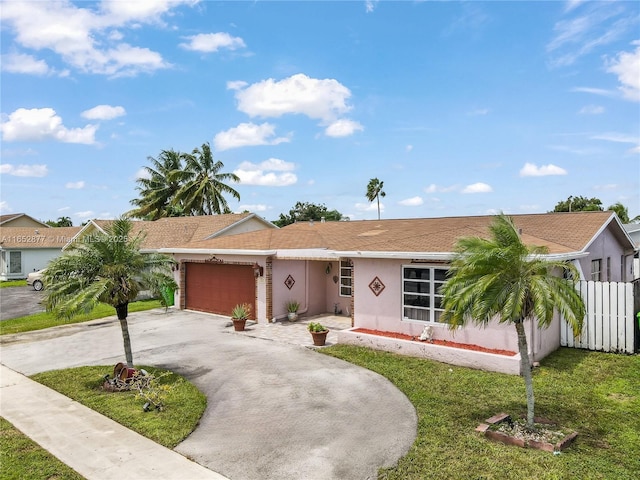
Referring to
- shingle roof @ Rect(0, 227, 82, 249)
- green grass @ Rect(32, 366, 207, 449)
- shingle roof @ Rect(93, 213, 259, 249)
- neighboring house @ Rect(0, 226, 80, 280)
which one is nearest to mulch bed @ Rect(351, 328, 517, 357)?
green grass @ Rect(32, 366, 207, 449)

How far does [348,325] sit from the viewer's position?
16219mm

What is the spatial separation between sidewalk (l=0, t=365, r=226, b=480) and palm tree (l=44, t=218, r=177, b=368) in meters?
1.89

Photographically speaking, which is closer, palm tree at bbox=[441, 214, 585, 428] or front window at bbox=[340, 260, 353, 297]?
palm tree at bbox=[441, 214, 585, 428]

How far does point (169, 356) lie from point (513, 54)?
574 inches

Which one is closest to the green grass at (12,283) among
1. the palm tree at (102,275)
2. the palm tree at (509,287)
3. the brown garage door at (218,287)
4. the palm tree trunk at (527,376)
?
the brown garage door at (218,287)

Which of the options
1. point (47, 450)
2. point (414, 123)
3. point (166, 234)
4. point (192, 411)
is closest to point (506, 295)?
point (192, 411)

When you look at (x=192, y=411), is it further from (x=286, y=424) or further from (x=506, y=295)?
(x=506, y=295)

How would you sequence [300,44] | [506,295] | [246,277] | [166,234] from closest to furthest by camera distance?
[506,295] < [300,44] < [246,277] < [166,234]

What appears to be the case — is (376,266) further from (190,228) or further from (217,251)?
(190,228)

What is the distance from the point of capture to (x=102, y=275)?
993cm

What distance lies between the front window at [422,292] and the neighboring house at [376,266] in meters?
0.03

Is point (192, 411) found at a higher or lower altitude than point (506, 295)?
lower

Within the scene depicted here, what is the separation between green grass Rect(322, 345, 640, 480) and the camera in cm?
596

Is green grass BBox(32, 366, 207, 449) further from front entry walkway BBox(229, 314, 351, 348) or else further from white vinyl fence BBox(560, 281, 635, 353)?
white vinyl fence BBox(560, 281, 635, 353)
